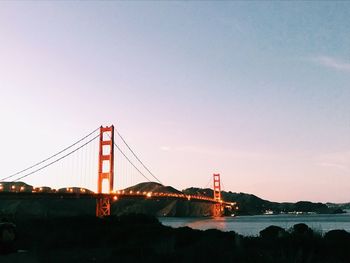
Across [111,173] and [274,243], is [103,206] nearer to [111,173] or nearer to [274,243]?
[111,173]

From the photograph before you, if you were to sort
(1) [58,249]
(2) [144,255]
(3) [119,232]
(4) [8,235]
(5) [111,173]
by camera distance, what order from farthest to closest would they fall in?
(5) [111,173], (3) [119,232], (1) [58,249], (2) [144,255], (4) [8,235]

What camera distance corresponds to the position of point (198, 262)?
46.9 ft

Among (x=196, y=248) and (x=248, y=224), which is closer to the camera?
(x=196, y=248)

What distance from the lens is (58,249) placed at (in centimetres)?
2512

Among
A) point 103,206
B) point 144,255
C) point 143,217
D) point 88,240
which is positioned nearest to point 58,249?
point 88,240

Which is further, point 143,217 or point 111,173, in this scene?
point 111,173

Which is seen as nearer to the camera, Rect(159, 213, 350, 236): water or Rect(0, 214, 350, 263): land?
Rect(0, 214, 350, 263): land

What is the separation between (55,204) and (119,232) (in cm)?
14676

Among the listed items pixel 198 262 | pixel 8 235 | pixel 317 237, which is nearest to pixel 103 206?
pixel 317 237

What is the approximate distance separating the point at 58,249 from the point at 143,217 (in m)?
23.2

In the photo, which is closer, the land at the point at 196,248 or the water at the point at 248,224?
the land at the point at 196,248

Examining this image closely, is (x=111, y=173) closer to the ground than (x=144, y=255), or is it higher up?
higher up

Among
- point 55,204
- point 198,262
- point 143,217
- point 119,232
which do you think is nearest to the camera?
point 198,262

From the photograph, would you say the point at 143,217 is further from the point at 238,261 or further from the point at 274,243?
the point at 238,261
